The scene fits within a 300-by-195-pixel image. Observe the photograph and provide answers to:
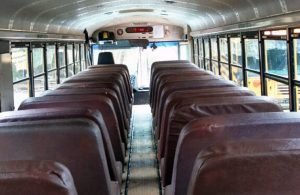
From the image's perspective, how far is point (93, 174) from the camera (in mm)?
2527

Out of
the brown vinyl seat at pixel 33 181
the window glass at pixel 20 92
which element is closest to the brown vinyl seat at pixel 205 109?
the brown vinyl seat at pixel 33 181

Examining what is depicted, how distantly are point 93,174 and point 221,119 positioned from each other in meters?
0.76

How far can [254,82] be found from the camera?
19.4 feet

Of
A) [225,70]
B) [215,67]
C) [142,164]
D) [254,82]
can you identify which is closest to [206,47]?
[215,67]

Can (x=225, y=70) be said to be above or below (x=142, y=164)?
above

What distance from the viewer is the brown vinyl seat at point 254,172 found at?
1.56m

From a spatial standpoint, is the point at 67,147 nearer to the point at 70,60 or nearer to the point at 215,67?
the point at 215,67

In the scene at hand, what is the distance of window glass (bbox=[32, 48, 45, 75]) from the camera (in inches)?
255

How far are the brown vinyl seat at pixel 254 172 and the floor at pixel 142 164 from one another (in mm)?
2787

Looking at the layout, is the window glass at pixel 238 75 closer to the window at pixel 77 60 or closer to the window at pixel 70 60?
the window at pixel 70 60

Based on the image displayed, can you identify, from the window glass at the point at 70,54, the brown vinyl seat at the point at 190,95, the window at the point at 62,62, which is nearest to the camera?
the brown vinyl seat at the point at 190,95

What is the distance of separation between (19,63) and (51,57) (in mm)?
2291

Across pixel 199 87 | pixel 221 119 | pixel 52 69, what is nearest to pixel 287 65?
pixel 199 87

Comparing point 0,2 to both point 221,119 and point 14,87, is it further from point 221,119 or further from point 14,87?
point 221,119
